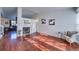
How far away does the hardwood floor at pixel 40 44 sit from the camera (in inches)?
93.7

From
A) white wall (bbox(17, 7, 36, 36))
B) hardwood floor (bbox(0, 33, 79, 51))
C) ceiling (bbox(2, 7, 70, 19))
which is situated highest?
ceiling (bbox(2, 7, 70, 19))

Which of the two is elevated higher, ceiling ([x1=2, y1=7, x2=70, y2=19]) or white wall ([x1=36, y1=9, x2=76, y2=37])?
ceiling ([x1=2, y1=7, x2=70, y2=19])

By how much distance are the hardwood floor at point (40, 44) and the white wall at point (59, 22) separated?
0.41 ft

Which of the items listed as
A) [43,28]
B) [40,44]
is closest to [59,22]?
[43,28]

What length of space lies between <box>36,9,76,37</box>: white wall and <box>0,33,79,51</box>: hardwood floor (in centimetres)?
12

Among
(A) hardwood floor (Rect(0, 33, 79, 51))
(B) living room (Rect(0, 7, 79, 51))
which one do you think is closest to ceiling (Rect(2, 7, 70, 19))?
(B) living room (Rect(0, 7, 79, 51))

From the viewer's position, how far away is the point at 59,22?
241 cm

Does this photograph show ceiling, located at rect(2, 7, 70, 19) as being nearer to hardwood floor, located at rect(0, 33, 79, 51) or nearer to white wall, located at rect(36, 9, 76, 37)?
white wall, located at rect(36, 9, 76, 37)

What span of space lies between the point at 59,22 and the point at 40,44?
549 mm

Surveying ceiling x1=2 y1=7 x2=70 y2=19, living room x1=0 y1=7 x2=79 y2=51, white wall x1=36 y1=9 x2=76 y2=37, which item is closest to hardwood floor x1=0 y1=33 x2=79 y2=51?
living room x1=0 y1=7 x2=79 y2=51

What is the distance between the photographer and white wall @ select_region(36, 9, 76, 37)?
239cm
